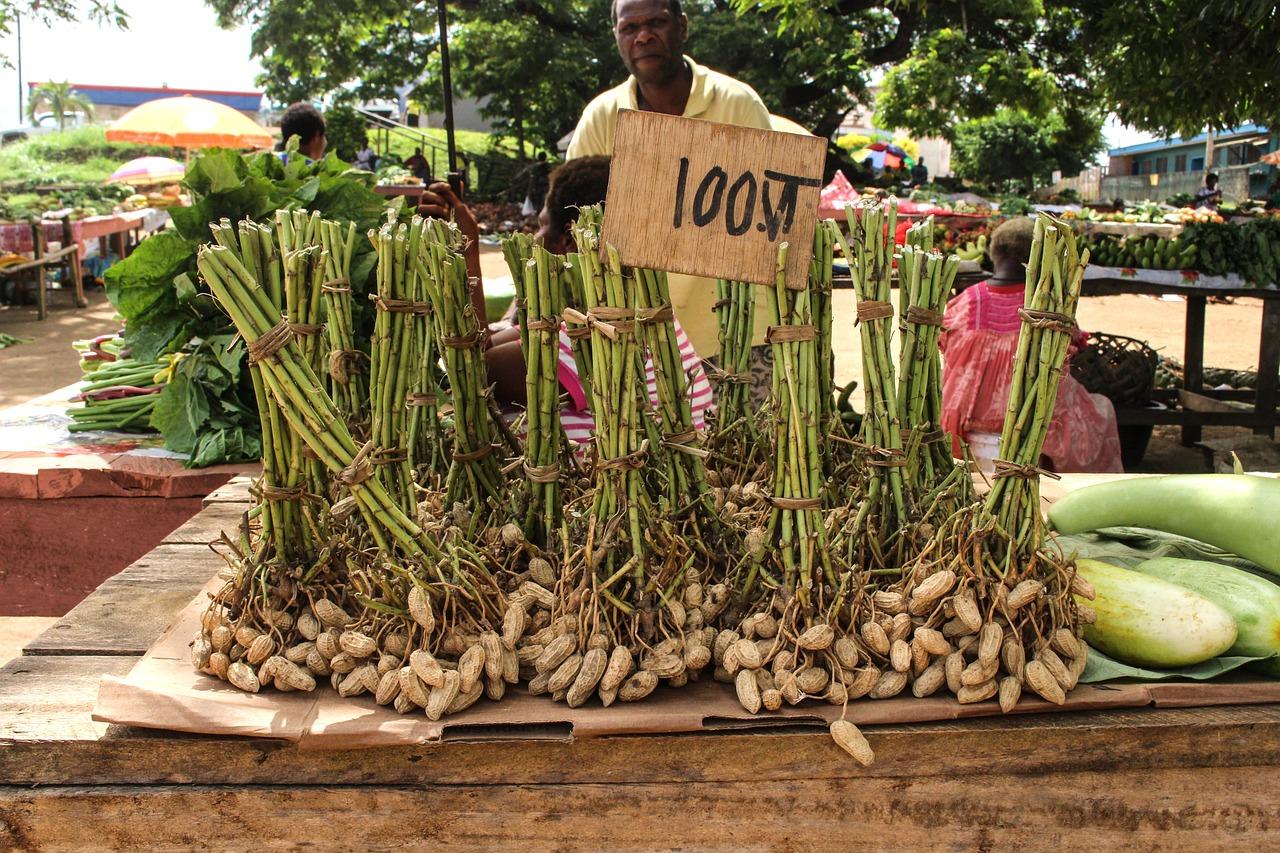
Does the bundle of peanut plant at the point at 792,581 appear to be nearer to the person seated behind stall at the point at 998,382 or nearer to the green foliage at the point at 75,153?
the person seated behind stall at the point at 998,382

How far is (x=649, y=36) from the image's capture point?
2881mm

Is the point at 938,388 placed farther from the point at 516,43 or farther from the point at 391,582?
the point at 516,43

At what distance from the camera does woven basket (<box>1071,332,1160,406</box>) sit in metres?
5.16

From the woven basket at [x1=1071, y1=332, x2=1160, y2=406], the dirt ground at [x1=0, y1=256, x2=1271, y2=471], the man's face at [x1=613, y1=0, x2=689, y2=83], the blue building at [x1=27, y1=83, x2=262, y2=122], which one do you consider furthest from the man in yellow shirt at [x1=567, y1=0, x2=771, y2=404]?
the blue building at [x1=27, y1=83, x2=262, y2=122]

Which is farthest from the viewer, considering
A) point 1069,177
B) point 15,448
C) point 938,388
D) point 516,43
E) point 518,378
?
point 1069,177

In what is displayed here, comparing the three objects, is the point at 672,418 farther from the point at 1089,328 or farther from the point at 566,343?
the point at 1089,328

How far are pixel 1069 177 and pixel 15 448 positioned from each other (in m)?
32.6

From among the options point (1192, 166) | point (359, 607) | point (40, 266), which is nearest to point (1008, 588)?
point (359, 607)

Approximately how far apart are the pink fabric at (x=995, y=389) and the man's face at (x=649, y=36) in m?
1.53

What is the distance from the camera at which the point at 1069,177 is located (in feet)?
101

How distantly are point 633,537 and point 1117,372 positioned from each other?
4570mm

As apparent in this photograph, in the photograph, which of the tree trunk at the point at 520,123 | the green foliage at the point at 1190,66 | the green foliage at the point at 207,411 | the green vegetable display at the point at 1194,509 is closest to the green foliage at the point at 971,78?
the green foliage at the point at 1190,66

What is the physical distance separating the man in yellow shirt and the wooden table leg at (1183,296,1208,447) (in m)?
4.13

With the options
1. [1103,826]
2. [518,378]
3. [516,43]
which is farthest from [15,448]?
[516,43]
